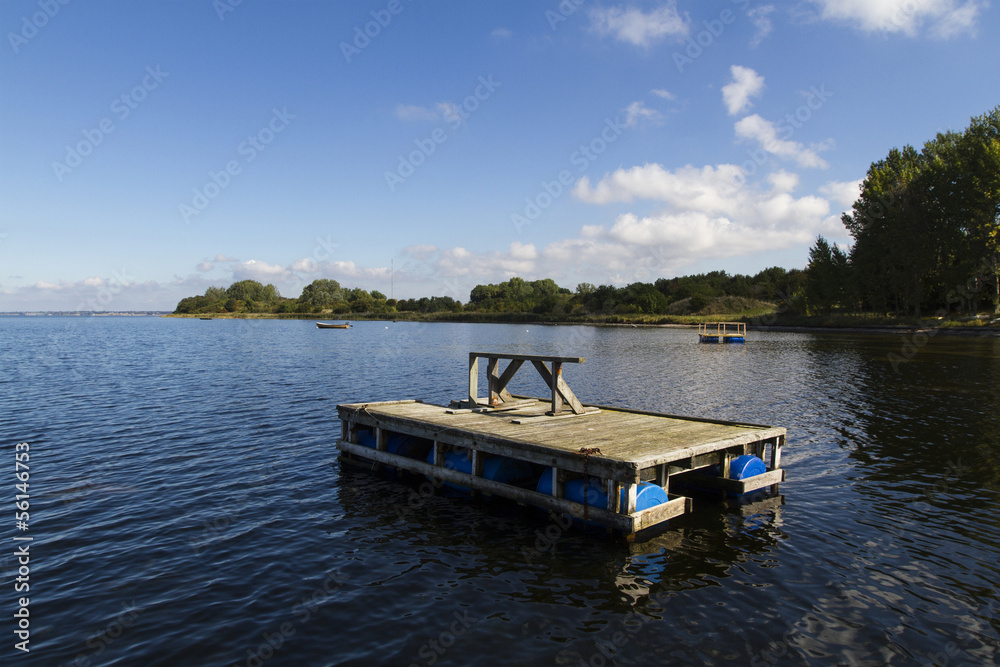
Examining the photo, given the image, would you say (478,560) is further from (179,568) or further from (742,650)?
(179,568)

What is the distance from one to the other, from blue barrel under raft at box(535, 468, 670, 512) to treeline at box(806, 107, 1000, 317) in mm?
84314

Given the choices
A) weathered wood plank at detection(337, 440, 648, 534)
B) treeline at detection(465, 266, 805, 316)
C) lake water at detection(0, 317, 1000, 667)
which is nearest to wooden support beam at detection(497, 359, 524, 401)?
weathered wood plank at detection(337, 440, 648, 534)

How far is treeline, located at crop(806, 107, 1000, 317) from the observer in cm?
7212

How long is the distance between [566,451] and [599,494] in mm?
1074

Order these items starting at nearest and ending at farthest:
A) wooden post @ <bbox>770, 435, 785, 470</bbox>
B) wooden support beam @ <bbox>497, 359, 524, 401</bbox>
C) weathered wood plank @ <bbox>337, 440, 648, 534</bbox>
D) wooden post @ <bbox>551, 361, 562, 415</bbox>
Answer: weathered wood plank @ <bbox>337, 440, 648, 534</bbox>, wooden post @ <bbox>770, 435, 785, 470</bbox>, wooden post @ <bbox>551, 361, 562, 415</bbox>, wooden support beam @ <bbox>497, 359, 524, 401</bbox>

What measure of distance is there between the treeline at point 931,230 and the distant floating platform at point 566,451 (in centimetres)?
8099

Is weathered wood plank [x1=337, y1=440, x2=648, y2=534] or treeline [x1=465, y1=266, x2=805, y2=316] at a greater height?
treeline [x1=465, y1=266, x2=805, y2=316]

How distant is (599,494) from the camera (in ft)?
37.0

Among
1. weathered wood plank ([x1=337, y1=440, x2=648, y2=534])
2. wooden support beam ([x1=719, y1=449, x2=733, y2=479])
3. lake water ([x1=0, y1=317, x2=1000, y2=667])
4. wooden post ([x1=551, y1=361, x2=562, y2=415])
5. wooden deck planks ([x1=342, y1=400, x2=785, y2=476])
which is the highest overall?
wooden post ([x1=551, y1=361, x2=562, y2=415])

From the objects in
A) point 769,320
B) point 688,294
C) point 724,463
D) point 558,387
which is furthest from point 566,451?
point 688,294

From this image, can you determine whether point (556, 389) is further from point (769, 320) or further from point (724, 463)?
point (769, 320)

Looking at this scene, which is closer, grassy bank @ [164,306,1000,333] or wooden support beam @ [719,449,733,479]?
wooden support beam @ [719,449,733,479]

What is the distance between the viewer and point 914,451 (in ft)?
61.0

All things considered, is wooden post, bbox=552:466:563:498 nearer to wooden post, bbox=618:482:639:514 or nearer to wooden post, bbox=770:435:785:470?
wooden post, bbox=618:482:639:514
